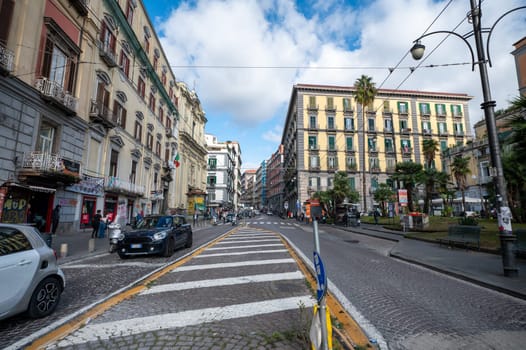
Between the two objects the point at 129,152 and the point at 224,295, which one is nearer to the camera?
the point at 224,295

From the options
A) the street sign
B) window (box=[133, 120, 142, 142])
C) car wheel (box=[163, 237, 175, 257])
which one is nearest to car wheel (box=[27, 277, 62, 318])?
the street sign

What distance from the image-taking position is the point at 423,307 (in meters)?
4.57

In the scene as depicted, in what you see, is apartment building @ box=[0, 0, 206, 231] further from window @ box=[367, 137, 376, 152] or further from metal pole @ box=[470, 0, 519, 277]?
window @ box=[367, 137, 376, 152]

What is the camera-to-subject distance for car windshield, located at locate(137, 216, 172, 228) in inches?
395

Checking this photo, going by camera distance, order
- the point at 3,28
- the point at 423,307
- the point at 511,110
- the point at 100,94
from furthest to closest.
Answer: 1. the point at 100,94
2. the point at 3,28
3. the point at 511,110
4. the point at 423,307

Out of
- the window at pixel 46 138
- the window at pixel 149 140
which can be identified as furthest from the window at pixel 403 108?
the window at pixel 46 138

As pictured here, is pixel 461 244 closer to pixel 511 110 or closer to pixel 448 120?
pixel 511 110

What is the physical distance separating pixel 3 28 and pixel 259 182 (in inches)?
5502

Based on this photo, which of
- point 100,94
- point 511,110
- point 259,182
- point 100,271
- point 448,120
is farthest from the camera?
point 259,182

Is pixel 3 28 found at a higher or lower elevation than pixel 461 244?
higher

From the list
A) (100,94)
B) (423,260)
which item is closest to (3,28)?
(100,94)

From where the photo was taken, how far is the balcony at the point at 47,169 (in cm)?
1211

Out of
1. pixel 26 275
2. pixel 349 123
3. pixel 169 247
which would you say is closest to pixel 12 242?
pixel 26 275

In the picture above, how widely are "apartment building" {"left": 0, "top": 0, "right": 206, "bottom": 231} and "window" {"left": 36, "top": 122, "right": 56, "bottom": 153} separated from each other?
55mm
